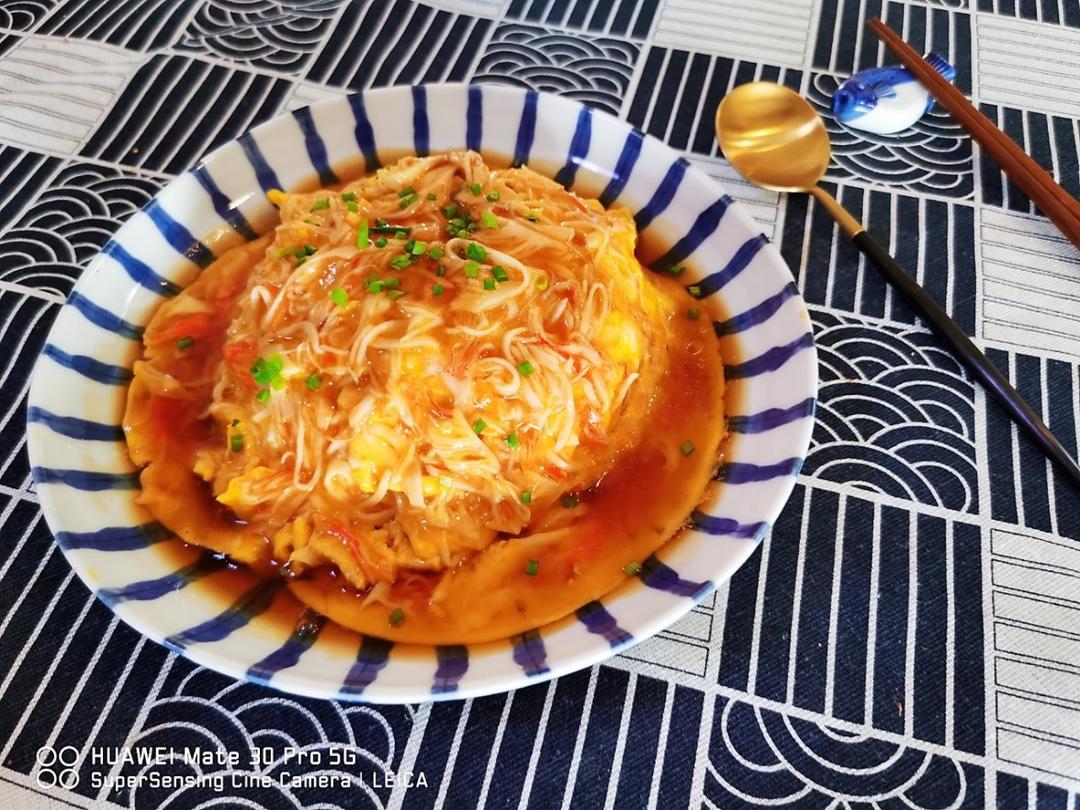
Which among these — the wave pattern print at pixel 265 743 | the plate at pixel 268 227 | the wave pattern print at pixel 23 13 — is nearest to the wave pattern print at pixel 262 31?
the wave pattern print at pixel 23 13

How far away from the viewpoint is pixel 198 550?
2154mm

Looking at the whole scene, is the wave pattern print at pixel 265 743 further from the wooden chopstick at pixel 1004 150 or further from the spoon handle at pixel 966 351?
the wooden chopstick at pixel 1004 150

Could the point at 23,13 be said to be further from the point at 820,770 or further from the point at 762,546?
the point at 820,770

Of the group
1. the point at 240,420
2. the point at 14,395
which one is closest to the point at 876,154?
the point at 240,420

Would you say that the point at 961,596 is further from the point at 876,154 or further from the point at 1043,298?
the point at 876,154

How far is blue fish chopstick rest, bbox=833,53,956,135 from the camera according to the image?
10.9 feet

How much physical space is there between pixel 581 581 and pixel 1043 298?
2029 millimetres

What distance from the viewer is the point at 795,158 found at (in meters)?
3.17

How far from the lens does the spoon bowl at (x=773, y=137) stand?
3.12 meters

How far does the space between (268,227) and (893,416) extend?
7.38 feet

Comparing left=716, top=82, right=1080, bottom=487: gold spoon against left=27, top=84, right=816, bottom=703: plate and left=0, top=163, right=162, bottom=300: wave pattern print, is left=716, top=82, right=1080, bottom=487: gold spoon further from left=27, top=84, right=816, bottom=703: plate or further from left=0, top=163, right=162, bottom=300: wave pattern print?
left=0, top=163, right=162, bottom=300: wave pattern print

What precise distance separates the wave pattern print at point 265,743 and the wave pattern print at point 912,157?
8.84 ft

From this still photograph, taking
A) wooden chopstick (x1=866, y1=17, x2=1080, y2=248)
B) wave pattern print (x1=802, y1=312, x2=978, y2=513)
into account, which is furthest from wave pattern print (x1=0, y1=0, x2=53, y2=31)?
wooden chopstick (x1=866, y1=17, x2=1080, y2=248)

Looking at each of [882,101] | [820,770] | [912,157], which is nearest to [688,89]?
[882,101]
